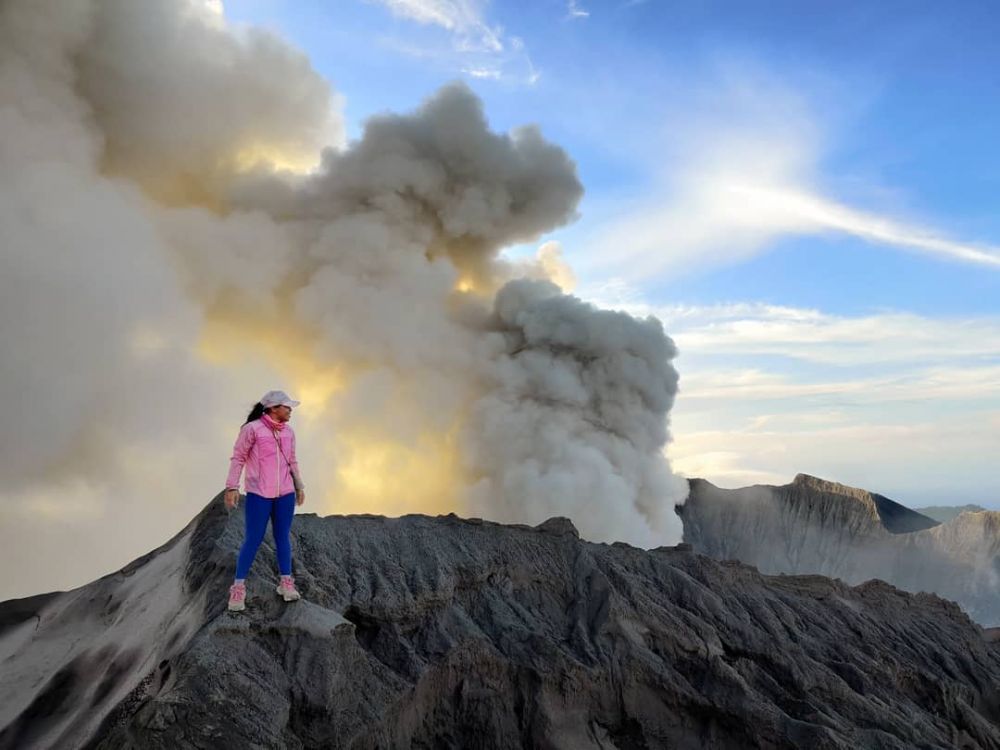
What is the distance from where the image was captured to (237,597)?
19.6ft

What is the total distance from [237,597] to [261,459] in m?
1.19

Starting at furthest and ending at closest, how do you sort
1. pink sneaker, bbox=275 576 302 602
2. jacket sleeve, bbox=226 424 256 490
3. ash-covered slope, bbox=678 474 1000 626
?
ash-covered slope, bbox=678 474 1000 626
pink sneaker, bbox=275 576 302 602
jacket sleeve, bbox=226 424 256 490

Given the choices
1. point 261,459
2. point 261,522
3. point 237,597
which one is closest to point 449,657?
point 237,597

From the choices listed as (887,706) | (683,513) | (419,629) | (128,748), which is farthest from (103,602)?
(683,513)

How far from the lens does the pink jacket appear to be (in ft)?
18.7

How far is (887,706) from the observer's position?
947cm

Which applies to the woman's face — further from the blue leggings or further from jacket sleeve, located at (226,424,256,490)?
the blue leggings

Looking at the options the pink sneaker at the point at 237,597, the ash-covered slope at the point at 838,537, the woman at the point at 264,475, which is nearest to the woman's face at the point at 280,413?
the woman at the point at 264,475

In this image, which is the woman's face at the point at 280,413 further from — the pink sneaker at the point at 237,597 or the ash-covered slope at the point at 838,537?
the ash-covered slope at the point at 838,537

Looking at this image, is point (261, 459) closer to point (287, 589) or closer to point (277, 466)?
point (277, 466)

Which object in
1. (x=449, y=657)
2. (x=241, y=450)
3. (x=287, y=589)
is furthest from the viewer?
(x=449, y=657)

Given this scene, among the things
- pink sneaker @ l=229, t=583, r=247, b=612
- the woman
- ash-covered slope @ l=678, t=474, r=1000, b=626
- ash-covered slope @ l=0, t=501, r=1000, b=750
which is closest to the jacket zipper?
the woman

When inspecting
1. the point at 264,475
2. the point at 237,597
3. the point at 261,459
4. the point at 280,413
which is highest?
the point at 280,413

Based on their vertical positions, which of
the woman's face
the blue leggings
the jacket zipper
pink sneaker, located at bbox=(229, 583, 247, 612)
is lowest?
pink sneaker, located at bbox=(229, 583, 247, 612)
